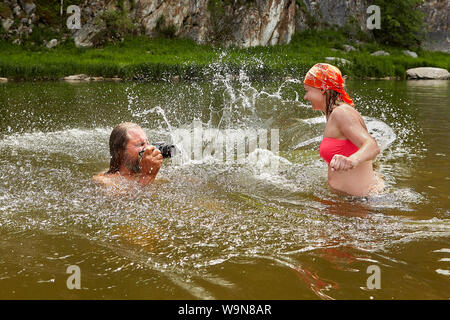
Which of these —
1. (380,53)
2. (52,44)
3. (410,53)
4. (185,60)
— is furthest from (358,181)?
(410,53)

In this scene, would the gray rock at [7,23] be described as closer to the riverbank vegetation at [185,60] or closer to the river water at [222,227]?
the riverbank vegetation at [185,60]

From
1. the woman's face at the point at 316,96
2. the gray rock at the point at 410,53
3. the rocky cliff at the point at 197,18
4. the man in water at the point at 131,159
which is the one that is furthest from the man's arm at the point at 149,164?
the gray rock at the point at 410,53

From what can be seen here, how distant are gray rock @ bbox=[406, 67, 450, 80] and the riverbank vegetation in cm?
50

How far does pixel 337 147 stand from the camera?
462 centimetres

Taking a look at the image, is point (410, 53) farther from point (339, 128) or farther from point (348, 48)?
point (339, 128)

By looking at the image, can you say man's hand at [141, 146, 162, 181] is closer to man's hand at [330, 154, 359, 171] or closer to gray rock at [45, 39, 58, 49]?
man's hand at [330, 154, 359, 171]

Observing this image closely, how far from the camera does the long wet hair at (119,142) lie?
15.8 ft

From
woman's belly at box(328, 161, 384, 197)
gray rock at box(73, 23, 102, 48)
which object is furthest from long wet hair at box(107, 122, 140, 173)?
gray rock at box(73, 23, 102, 48)

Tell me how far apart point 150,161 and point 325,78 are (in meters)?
1.83

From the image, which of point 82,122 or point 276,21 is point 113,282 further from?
point 276,21

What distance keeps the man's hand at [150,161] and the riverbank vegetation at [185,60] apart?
17.5m

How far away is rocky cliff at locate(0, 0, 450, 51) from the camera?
92.1 ft
